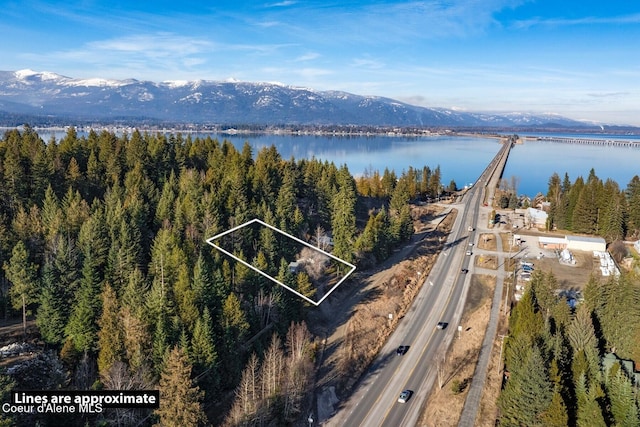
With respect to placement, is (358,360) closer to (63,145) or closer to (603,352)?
Answer: (603,352)

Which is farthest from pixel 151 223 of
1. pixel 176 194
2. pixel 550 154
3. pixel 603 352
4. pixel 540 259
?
pixel 550 154

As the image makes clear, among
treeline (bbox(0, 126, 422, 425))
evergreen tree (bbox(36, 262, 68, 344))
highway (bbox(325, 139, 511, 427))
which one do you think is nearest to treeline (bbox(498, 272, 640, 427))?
highway (bbox(325, 139, 511, 427))

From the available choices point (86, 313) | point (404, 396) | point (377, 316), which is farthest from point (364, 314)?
point (86, 313)

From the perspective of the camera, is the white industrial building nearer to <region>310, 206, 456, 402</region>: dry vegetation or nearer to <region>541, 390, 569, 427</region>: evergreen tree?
<region>310, 206, 456, 402</region>: dry vegetation

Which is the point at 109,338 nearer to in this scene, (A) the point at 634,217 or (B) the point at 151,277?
(B) the point at 151,277

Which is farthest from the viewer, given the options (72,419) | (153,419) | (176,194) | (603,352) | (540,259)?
(540,259)

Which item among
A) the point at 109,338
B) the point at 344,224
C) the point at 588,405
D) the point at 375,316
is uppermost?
the point at 344,224

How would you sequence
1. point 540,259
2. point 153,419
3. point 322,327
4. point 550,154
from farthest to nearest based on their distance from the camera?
point 550,154 → point 540,259 → point 322,327 → point 153,419
